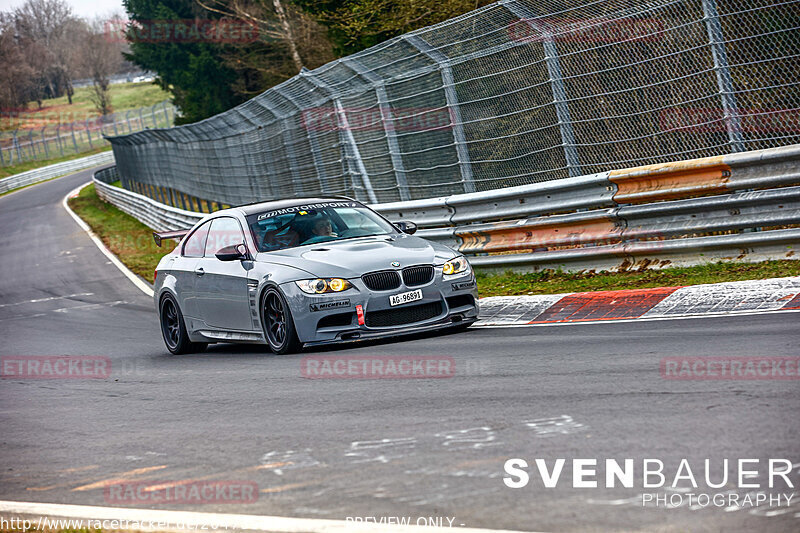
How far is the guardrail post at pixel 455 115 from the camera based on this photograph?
44.8ft

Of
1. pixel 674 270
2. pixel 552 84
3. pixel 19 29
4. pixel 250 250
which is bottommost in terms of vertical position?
pixel 674 270

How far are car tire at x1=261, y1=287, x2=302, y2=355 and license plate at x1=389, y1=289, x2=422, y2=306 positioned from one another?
0.90 metres

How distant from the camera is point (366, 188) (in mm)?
16812

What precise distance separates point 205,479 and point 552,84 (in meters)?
7.82

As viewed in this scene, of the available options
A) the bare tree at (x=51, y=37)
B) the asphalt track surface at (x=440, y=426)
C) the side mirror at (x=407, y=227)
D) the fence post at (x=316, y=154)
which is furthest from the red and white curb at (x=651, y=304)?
the bare tree at (x=51, y=37)

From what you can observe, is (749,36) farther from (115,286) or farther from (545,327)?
(115,286)

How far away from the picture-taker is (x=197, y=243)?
38.0 ft

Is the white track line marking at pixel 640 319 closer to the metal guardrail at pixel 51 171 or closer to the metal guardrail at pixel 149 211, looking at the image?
the metal guardrail at pixel 149 211

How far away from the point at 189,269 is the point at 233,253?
1.34 m

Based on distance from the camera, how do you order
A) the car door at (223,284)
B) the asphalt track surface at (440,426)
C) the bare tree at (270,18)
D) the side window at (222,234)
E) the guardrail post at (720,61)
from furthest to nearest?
the bare tree at (270,18) → the side window at (222,234) → the car door at (223,284) → the guardrail post at (720,61) → the asphalt track surface at (440,426)

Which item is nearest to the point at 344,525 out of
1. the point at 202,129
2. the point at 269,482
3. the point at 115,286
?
the point at 269,482

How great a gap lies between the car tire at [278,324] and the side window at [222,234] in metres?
1.10

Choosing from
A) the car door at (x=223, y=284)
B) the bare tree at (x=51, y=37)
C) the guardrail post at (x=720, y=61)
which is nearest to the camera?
the guardrail post at (x=720, y=61)

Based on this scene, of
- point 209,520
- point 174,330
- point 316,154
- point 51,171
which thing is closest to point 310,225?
point 174,330
